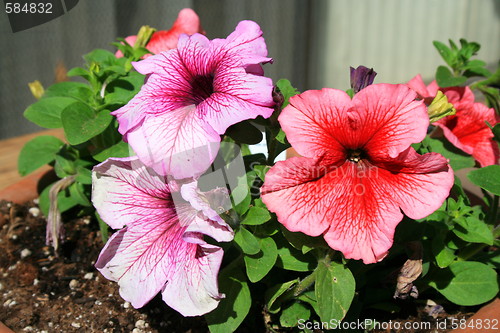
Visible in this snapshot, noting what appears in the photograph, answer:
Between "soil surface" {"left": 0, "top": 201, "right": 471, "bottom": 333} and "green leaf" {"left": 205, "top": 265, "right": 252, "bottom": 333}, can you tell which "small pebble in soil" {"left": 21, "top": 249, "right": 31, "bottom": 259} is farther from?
"green leaf" {"left": 205, "top": 265, "right": 252, "bottom": 333}

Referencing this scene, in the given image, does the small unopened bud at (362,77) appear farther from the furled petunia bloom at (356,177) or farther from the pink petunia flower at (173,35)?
the pink petunia flower at (173,35)

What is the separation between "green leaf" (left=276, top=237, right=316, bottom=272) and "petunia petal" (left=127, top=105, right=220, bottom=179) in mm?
188

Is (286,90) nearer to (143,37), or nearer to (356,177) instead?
(356,177)

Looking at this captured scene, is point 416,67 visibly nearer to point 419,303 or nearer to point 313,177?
point 419,303

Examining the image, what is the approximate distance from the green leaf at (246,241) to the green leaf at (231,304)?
3.5 inches

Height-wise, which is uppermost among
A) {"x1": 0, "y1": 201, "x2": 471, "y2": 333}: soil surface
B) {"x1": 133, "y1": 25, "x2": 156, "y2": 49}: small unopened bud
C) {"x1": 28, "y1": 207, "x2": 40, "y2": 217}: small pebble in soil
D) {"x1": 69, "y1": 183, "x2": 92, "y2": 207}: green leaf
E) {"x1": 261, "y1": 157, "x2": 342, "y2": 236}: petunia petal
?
{"x1": 133, "y1": 25, "x2": 156, "y2": 49}: small unopened bud

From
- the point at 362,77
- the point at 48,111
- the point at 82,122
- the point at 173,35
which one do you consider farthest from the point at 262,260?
the point at 173,35

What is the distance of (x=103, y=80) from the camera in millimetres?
867

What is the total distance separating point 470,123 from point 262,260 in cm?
45

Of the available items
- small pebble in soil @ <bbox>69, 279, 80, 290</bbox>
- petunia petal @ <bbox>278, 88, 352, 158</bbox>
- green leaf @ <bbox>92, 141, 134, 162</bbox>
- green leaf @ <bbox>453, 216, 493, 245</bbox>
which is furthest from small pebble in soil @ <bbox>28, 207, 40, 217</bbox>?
green leaf @ <bbox>453, 216, 493, 245</bbox>

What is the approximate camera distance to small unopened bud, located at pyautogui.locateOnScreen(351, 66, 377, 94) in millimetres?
642

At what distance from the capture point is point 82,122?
797 mm

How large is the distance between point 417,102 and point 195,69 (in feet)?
0.89

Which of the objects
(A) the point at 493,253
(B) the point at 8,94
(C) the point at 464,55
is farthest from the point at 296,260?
(B) the point at 8,94
